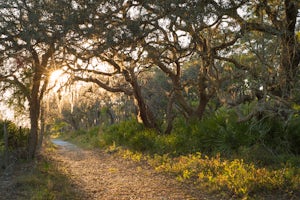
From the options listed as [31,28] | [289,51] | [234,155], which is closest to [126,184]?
[234,155]

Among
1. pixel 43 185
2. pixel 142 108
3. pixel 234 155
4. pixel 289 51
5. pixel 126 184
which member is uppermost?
pixel 289 51

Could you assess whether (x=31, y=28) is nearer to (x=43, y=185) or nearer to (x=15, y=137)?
(x=43, y=185)

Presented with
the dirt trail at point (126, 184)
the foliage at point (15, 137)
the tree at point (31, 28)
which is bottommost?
the dirt trail at point (126, 184)

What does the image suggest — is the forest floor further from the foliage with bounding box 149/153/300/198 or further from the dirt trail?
the foliage with bounding box 149/153/300/198

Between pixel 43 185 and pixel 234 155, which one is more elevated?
pixel 234 155

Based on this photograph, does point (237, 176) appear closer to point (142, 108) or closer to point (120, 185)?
point (120, 185)

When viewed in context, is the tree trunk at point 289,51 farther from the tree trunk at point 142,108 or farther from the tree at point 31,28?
the tree trunk at point 142,108

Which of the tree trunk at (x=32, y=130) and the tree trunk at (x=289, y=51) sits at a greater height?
the tree trunk at (x=289, y=51)

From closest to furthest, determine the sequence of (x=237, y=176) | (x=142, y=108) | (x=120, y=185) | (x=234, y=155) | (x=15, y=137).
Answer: (x=237, y=176)
(x=120, y=185)
(x=234, y=155)
(x=15, y=137)
(x=142, y=108)

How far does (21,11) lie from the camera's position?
27.4 ft

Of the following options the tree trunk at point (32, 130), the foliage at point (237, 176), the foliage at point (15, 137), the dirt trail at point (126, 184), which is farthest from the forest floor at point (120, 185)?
the foliage at point (15, 137)

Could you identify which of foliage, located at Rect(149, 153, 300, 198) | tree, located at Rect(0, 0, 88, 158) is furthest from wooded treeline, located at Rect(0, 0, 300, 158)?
foliage, located at Rect(149, 153, 300, 198)

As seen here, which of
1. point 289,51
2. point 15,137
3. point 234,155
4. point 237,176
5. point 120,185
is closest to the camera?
point 237,176

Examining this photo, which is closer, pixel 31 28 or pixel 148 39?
pixel 31 28
